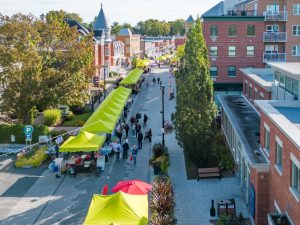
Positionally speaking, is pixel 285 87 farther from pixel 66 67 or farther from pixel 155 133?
pixel 66 67

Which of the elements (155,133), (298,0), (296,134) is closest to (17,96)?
(155,133)

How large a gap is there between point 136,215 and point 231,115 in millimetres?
14155

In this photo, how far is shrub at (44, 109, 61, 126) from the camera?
3997 centimetres

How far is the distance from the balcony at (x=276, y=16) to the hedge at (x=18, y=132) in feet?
96.9

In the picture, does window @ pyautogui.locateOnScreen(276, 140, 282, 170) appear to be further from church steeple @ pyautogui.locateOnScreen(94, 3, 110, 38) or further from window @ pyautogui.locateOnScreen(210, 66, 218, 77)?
church steeple @ pyautogui.locateOnScreen(94, 3, 110, 38)

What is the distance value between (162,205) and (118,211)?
3.03 metres

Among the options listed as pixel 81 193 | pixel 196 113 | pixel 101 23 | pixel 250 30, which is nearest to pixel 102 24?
pixel 101 23

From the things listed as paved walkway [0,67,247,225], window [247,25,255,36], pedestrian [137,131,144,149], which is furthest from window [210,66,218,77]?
paved walkway [0,67,247,225]

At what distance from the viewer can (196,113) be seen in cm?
2681

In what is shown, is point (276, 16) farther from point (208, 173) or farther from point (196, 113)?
point (208, 173)

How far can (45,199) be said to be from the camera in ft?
77.0

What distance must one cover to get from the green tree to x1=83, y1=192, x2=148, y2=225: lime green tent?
8600mm

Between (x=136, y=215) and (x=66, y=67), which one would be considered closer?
(x=136, y=215)

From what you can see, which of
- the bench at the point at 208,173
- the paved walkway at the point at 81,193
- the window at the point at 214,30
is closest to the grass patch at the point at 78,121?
the paved walkway at the point at 81,193
